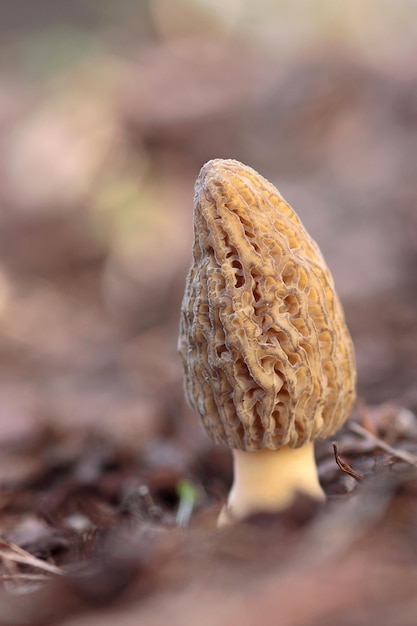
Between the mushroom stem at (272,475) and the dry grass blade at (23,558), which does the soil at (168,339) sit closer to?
the dry grass blade at (23,558)

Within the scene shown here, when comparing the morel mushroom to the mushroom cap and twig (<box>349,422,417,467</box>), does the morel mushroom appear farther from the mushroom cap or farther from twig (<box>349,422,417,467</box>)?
twig (<box>349,422,417,467</box>)

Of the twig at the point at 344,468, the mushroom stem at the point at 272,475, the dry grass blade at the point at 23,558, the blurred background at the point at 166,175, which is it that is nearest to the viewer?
the twig at the point at 344,468

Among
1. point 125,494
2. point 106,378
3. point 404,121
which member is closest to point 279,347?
point 125,494

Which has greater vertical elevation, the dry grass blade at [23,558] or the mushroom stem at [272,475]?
the mushroom stem at [272,475]

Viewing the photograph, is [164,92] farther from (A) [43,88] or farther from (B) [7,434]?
(B) [7,434]

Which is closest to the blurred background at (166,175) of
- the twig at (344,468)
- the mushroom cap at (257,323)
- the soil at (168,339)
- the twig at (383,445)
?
the soil at (168,339)

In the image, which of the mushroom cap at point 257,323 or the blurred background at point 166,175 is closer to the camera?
the mushroom cap at point 257,323

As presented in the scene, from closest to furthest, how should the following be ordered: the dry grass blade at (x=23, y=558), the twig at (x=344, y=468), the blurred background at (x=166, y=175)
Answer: the twig at (x=344, y=468)
the dry grass blade at (x=23, y=558)
the blurred background at (x=166, y=175)
